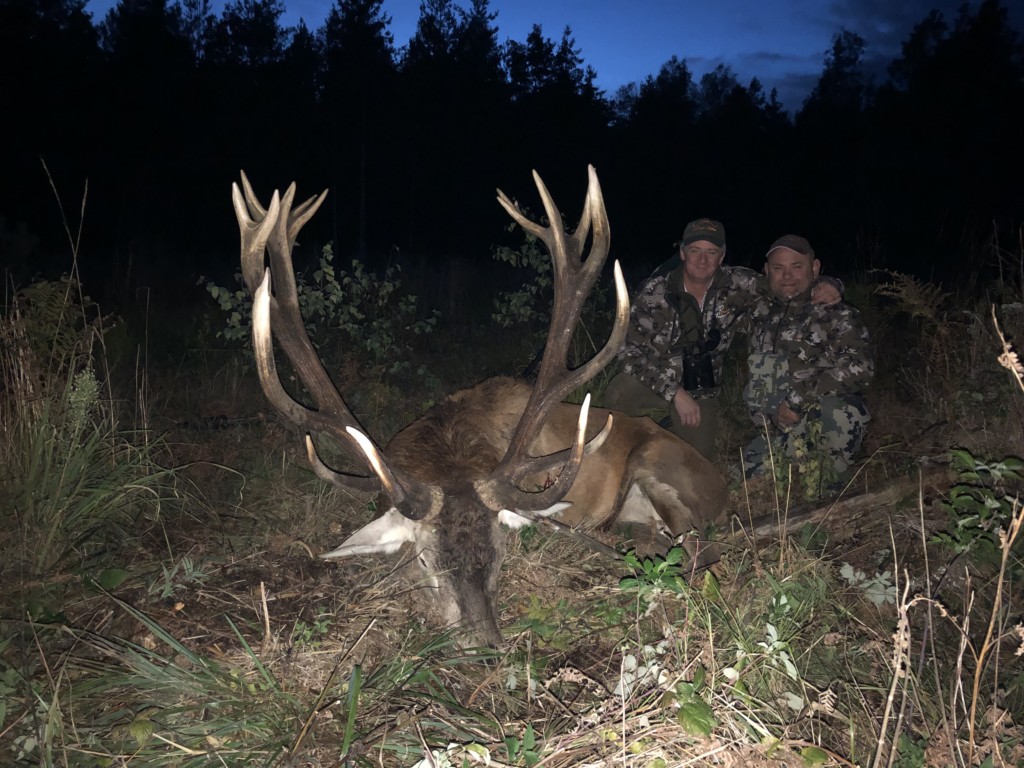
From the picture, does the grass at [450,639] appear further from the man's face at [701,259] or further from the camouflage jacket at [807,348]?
the man's face at [701,259]

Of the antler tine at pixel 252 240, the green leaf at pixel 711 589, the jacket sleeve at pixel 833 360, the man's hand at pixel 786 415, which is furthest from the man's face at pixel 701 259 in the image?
the antler tine at pixel 252 240

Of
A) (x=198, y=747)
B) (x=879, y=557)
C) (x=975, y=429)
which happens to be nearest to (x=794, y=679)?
(x=879, y=557)

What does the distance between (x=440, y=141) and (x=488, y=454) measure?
26154 millimetres

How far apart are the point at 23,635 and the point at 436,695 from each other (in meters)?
1.58

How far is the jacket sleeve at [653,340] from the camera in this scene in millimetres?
5672

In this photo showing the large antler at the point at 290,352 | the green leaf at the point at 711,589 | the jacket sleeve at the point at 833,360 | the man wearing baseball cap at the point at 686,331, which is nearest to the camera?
the green leaf at the point at 711,589

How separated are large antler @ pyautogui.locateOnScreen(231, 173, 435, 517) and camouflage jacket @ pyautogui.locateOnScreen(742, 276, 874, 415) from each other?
11.5 ft

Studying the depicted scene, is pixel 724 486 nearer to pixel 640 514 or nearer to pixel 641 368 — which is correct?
pixel 640 514

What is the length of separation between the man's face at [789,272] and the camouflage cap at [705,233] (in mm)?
436

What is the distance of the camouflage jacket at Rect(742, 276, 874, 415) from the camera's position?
5344mm

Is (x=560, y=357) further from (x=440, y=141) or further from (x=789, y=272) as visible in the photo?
(x=440, y=141)

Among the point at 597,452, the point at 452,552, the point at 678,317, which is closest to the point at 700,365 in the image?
the point at 678,317

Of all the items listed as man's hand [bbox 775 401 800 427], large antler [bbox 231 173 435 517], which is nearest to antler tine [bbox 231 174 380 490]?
large antler [bbox 231 173 435 517]

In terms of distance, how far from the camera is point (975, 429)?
460cm
